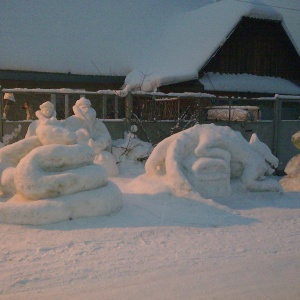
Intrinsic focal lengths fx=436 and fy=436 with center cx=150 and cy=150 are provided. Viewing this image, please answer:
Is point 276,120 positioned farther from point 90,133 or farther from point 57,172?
point 57,172

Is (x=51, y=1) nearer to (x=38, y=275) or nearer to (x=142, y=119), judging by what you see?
(x=142, y=119)

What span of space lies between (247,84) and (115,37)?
5.56 metres

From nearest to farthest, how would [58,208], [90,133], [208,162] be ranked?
[58,208] < [208,162] < [90,133]

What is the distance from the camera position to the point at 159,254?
15.2ft

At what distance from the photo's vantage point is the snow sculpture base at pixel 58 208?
5.33m

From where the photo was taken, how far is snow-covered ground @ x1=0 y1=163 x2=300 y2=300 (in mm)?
3785

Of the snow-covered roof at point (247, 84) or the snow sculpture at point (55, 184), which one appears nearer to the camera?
the snow sculpture at point (55, 184)

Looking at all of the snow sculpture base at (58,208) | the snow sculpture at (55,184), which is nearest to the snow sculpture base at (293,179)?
the snow sculpture at (55,184)

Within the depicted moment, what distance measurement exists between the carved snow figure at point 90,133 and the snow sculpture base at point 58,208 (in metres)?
3.32

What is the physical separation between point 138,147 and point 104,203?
4.50m

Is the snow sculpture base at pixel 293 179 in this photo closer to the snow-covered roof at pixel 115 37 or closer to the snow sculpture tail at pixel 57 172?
the snow sculpture tail at pixel 57 172

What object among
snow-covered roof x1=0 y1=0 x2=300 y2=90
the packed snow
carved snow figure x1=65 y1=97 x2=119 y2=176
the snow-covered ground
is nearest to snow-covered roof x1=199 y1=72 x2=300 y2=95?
snow-covered roof x1=0 y1=0 x2=300 y2=90

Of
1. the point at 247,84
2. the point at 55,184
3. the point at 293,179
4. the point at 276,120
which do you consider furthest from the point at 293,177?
the point at 247,84

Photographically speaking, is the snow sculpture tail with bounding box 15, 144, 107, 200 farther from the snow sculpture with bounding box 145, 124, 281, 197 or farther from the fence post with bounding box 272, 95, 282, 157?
the fence post with bounding box 272, 95, 282, 157
